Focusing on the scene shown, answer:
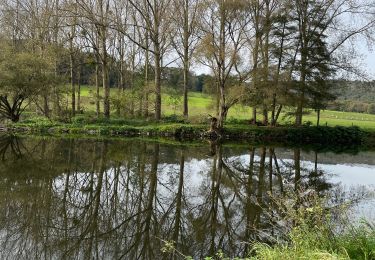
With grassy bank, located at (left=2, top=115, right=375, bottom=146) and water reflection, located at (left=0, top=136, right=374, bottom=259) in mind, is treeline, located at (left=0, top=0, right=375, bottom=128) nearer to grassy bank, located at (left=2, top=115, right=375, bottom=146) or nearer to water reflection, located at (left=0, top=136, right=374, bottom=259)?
grassy bank, located at (left=2, top=115, right=375, bottom=146)

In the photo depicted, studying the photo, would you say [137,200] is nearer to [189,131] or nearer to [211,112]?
[189,131]

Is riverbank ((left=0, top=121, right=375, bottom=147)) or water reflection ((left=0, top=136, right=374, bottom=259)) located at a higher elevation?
riverbank ((left=0, top=121, right=375, bottom=147))

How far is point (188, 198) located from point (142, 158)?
7.15 meters

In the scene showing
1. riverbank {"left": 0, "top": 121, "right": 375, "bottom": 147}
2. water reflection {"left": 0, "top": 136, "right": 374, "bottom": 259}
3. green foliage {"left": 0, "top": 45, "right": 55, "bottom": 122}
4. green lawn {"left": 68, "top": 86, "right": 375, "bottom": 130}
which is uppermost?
green foliage {"left": 0, "top": 45, "right": 55, "bottom": 122}

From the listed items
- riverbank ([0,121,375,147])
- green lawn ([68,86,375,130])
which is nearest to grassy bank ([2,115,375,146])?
riverbank ([0,121,375,147])

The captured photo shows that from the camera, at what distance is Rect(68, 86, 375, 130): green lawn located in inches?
1400

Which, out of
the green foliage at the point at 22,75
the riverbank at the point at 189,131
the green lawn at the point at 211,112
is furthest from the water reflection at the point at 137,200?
the green lawn at the point at 211,112

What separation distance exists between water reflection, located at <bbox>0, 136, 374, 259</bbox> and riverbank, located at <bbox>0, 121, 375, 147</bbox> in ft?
28.2

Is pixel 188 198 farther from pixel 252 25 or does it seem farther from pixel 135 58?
pixel 135 58

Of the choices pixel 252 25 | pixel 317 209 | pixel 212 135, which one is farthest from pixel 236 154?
pixel 317 209

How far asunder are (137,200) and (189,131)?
18.7m

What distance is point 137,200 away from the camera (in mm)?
11070

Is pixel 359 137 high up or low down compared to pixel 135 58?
down

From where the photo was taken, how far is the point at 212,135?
29.4 meters
